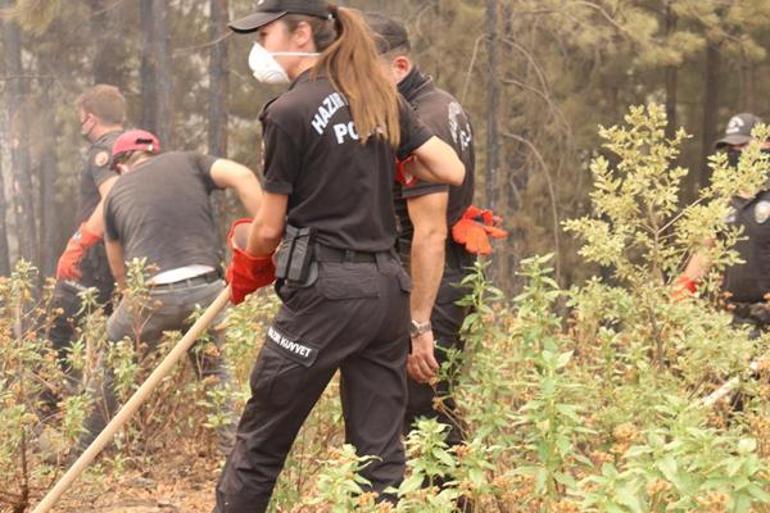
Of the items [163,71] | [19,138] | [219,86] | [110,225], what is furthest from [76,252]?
[19,138]

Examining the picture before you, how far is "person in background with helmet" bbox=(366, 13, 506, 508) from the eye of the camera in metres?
5.36

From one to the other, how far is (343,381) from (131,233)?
2.55 meters

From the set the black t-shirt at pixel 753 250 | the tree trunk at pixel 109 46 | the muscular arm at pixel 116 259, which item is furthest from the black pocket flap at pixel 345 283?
the tree trunk at pixel 109 46

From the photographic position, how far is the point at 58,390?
675 centimetres

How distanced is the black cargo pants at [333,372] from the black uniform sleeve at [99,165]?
3.98 meters

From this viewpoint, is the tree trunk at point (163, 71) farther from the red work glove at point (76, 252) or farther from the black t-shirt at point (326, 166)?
the black t-shirt at point (326, 166)

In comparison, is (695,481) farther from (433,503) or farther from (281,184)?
(281,184)

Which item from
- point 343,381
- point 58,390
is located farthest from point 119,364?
point 343,381

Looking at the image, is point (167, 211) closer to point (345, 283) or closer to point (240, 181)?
point (240, 181)

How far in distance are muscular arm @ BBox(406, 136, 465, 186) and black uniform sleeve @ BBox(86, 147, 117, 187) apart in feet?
12.8

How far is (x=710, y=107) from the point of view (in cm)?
2509

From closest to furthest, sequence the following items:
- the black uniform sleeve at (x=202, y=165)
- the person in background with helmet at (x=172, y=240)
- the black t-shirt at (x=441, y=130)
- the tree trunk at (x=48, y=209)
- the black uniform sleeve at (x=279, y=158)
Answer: the black uniform sleeve at (x=279, y=158) → the black t-shirt at (x=441, y=130) → the person in background with helmet at (x=172, y=240) → the black uniform sleeve at (x=202, y=165) → the tree trunk at (x=48, y=209)

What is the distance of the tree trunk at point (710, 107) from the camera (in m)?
24.8

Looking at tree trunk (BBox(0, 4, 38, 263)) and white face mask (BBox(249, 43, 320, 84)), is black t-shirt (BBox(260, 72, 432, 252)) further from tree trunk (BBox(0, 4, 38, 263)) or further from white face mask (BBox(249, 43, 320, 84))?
tree trunk (BBox(0, 4, 38, 263))
